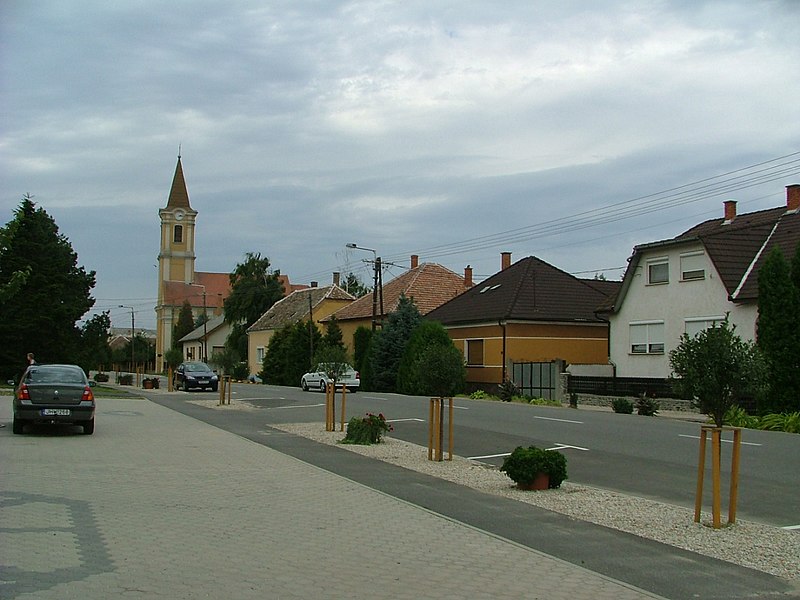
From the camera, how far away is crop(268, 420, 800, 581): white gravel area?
27.3 feet

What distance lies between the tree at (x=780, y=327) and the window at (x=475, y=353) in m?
20.5

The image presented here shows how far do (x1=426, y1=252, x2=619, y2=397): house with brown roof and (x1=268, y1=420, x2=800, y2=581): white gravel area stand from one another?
91.0 feet

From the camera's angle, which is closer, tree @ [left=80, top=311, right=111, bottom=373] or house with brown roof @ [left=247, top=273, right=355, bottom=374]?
tree @ [left=80, top=311, right=111, bottom=373]

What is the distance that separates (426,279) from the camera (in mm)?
61438

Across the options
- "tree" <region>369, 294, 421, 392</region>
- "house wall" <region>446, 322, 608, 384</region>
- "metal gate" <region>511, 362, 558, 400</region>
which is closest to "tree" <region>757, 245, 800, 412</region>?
"metal gate" <region>511, 362, 558, 400</region>

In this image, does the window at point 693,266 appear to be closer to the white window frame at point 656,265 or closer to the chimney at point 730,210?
the white window frame at point 656,265

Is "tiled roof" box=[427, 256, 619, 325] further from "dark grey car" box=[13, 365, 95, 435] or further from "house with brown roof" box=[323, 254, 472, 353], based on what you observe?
"dark grey car" box=[13, 365, 95, 435]

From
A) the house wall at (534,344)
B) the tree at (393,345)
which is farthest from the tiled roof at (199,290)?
the house wall at (534,344)

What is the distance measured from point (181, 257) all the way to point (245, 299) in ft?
124

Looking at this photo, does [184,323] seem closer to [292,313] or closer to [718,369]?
[292,313]

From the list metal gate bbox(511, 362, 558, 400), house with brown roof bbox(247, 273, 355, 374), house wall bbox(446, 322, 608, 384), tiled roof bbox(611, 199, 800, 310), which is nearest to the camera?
tiled roof bbox(611, 199, 800, 310)

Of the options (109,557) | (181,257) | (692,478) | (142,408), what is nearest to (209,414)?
(142,408)

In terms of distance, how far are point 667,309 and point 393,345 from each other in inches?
684

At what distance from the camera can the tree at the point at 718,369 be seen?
33.6 ft
